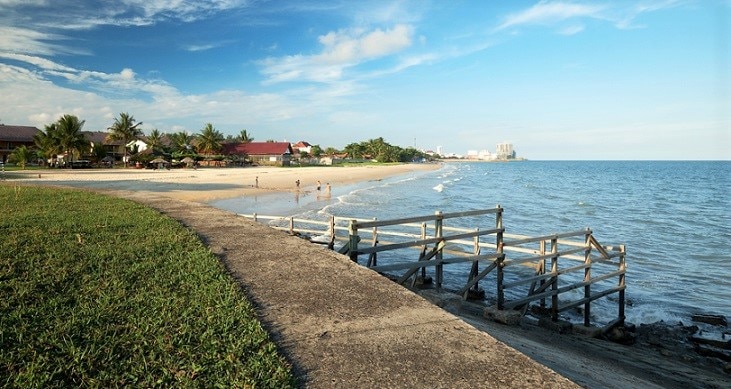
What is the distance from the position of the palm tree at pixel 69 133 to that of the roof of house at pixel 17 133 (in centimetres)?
1336

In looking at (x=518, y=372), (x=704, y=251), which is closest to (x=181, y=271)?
(x=518, y=372)

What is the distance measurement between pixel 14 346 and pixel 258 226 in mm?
7944

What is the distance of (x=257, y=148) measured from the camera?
9288 centimetres

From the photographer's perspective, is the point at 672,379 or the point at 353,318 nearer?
the point at 353,318

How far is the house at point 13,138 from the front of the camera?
6948cm

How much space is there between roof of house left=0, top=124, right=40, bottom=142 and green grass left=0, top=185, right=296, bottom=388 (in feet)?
262

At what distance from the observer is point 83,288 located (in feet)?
19.1

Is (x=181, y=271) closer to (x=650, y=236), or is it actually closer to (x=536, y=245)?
(x=536, y=245)

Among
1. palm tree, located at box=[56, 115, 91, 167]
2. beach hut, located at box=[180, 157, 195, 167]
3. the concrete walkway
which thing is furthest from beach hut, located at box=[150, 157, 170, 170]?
the concrete walkway

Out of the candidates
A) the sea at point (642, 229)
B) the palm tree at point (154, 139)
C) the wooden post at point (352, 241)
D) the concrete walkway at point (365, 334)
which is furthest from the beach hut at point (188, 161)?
the concrete walkway at point (365, 334)

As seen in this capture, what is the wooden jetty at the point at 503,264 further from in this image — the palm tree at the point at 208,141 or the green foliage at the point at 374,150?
the green foliage at the point at 374,150

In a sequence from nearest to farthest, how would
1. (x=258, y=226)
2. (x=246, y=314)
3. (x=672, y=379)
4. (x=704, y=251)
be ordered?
(x=246, y=314), (x=672, y=379), (x=258, y=226), (x=704, y=251)

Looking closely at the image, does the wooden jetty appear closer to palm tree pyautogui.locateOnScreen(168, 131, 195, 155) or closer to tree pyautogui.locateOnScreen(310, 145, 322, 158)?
palm tree pyautogui.locateOnScreen(168, 131, 195, 155)

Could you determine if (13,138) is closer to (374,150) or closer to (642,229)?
(642,229)
